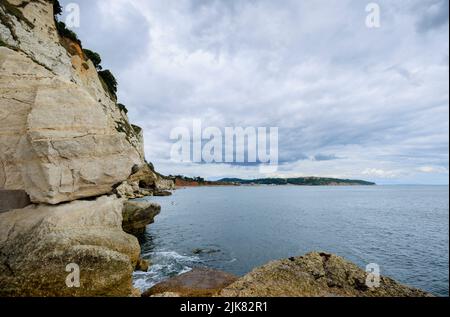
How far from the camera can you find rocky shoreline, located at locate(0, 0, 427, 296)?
8891 mm

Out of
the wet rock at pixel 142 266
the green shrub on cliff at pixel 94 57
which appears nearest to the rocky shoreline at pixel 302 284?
the wet rock at pixel 142 266

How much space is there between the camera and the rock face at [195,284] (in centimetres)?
982

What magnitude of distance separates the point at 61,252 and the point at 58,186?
288 centimetres

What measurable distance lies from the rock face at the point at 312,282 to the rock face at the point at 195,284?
1.34 metres

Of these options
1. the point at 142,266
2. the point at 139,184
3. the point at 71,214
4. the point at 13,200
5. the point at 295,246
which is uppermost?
the point at 13,200

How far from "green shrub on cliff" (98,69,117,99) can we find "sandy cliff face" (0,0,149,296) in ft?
150

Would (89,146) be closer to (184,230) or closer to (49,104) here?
(49,104)

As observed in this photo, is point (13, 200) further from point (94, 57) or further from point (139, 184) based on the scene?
point (139, 184)

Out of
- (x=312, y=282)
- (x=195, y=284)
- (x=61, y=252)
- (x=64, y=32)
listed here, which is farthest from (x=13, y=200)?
(x=64, y=32)

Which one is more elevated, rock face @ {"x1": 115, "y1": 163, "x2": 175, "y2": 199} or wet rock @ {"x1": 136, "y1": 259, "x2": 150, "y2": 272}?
rock face @ {"x1": 115, "y1": 163, "x2": 175, "y2": 199}

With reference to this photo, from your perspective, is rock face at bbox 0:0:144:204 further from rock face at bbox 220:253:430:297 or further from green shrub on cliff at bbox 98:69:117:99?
green shrub on cliff at bbox 98:69:117:99

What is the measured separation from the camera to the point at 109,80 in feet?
182

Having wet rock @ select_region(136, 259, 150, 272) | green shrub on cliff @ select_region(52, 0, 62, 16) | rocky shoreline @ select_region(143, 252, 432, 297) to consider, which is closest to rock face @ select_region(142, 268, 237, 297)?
rocky shoreline @ select_region(143, 252, 432, 297)

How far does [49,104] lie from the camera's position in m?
11.3
